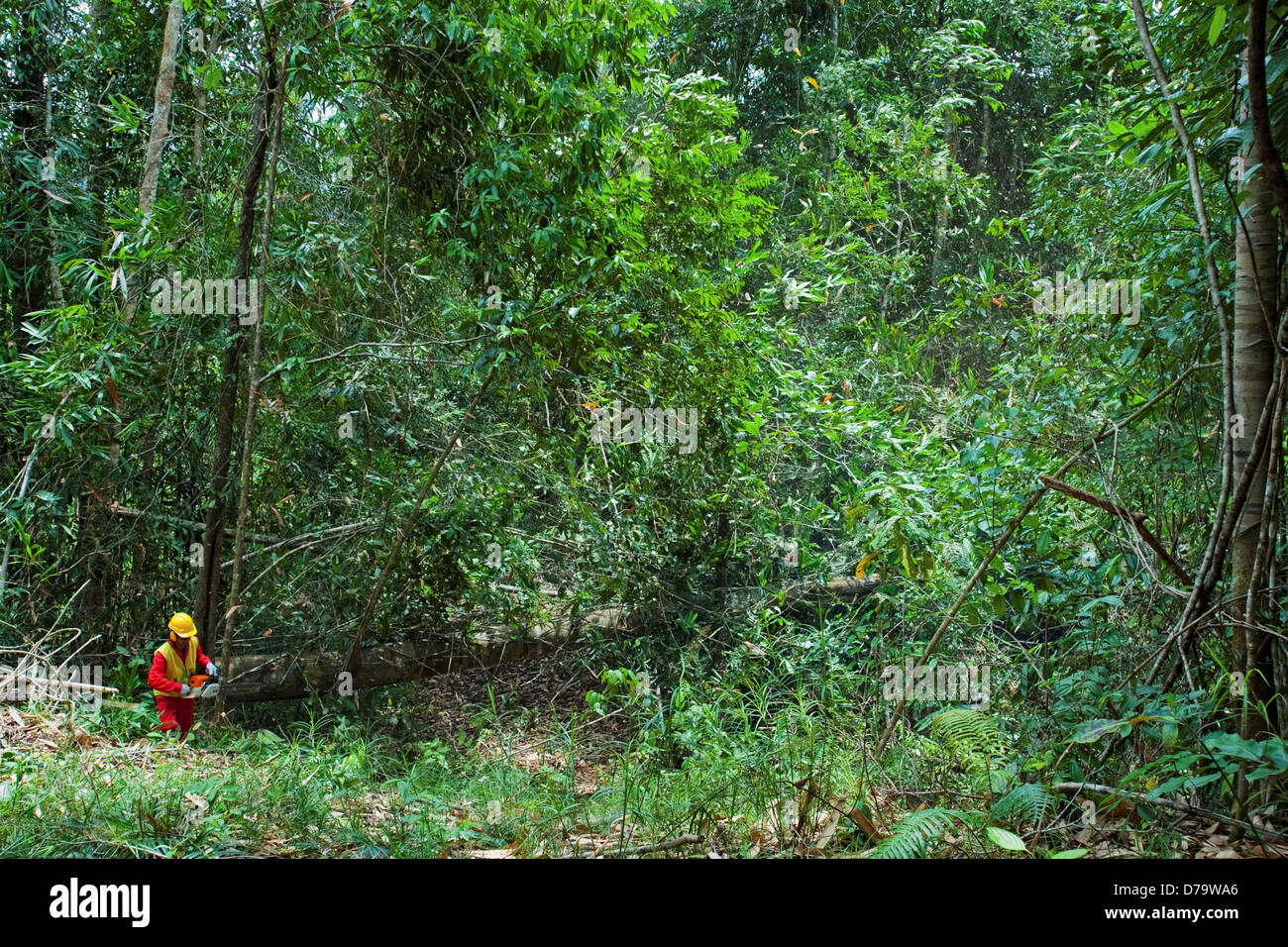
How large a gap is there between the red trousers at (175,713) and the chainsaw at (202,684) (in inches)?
1.9

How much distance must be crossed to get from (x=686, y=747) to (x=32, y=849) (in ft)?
8.20

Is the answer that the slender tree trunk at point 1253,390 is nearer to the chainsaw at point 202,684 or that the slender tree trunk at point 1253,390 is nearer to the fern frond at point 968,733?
the fern frond at point 968,733

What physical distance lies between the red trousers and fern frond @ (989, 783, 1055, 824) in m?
3.05

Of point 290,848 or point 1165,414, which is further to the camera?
point 1165,414

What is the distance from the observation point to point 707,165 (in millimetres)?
4750

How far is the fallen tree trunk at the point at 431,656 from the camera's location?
4488mm

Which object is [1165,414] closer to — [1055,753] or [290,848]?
[1055,753]

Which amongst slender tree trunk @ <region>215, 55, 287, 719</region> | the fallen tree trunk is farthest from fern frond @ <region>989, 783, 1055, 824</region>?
slender tree trunk @ <region>215, 55, 287, 719</region>

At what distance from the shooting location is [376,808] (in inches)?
95.1

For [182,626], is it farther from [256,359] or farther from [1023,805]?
[1023,805]

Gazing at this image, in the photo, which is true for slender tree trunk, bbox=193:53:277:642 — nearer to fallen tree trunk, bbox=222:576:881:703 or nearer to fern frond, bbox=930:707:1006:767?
fallen tree trunk, bbox=222:576:881:703

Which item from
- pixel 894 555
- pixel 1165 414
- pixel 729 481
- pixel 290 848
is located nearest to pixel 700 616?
pixel 729 481

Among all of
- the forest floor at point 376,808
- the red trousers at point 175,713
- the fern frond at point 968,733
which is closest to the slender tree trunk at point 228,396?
the red trousers at point 175,713

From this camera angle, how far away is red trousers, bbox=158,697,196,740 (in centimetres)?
346
